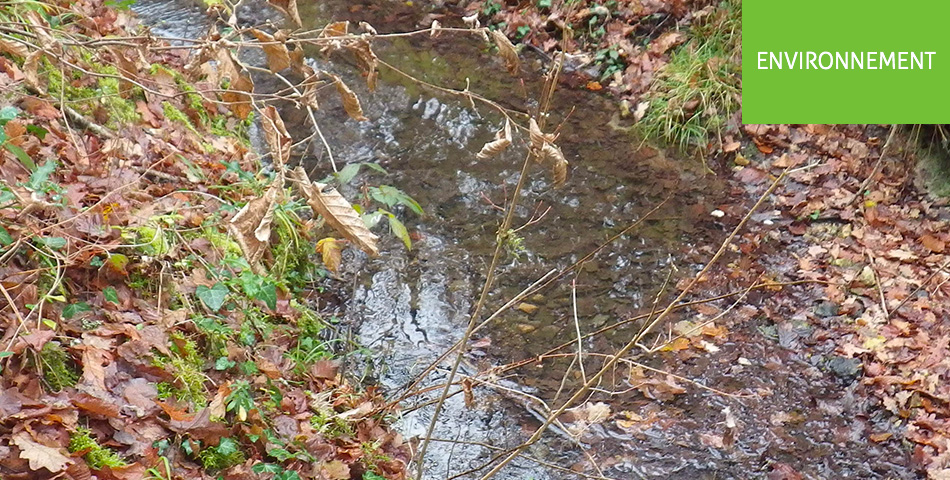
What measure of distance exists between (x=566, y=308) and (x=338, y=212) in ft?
8.99

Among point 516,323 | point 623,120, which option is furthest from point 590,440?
point 623,120

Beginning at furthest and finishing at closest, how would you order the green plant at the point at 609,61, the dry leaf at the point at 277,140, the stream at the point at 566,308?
the green plant at the point at 609,61 → the stream at the point at 566,308 → the dry leaf at the point at 277,140

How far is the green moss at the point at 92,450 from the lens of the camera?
2.33 meters

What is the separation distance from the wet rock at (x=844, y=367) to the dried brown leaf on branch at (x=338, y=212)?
129 inches

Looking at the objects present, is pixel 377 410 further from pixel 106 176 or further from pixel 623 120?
pixel 623 120

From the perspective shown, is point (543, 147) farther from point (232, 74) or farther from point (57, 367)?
point (57, 367)

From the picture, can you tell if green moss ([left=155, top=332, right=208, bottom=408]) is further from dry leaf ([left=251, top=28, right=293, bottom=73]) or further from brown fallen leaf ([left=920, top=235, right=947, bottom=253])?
brown fallen leaf ([left=920, top=235, right=947, bottom=253])

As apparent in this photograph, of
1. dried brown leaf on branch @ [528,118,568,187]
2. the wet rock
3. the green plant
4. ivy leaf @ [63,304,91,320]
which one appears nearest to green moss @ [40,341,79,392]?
ivy leaf @ [63,304,91,320]

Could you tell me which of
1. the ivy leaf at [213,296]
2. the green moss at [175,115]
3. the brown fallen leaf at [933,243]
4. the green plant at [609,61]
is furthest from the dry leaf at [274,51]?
the green plant at [609,61]

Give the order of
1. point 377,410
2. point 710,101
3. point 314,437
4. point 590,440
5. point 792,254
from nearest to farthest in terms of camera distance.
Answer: point 314,437 < point 377,410 < point 590,440 < point 792,254 < point 710,101

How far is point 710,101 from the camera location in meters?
6.20

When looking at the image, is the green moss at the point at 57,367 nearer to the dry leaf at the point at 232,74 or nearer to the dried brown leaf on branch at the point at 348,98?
the dry leaf at the point at 232,74

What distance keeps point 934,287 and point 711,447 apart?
2.08 meters

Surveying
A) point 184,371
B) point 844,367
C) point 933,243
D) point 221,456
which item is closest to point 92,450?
point 221,456
